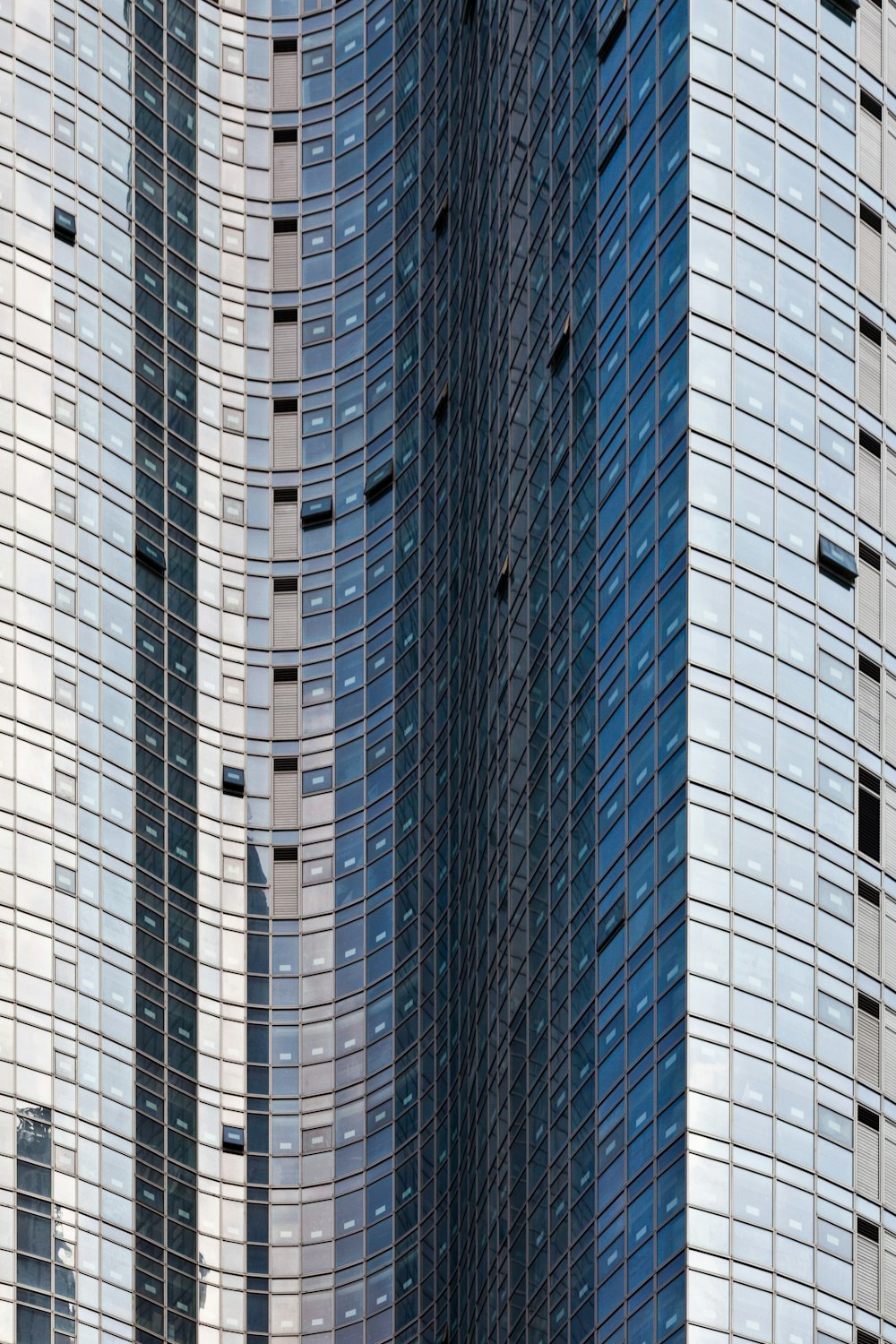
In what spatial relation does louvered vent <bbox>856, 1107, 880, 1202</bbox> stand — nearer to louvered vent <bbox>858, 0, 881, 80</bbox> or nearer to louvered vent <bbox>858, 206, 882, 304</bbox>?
louvered vent <bbox>858, 206, 882, 304</bbox>

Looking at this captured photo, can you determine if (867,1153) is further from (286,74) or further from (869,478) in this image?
(286,74)

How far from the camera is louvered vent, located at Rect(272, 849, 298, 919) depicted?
476 feet

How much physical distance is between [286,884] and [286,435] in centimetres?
2386

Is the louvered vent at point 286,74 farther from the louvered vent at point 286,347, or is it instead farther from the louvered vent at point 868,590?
the louvered vent at point 868,590

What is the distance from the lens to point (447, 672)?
141 meters

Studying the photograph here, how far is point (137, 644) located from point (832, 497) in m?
46.2

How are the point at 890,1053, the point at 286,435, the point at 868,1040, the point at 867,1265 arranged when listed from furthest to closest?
the point at 286,435 → the point at 890,1053 → the point at 868,1040 → the point at 867,1265

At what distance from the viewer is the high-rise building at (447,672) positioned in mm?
96188

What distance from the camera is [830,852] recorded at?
98.2m

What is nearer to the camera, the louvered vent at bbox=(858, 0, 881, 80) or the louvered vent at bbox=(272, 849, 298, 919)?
the louvered vent at bbox=(858, 0, 881, 80)

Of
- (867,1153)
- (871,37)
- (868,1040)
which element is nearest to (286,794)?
(871,37)

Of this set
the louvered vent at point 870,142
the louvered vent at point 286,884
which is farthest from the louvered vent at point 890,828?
the louvered vent at point 286,884

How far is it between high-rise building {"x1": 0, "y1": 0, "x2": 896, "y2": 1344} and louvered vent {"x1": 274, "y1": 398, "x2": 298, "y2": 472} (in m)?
0.36

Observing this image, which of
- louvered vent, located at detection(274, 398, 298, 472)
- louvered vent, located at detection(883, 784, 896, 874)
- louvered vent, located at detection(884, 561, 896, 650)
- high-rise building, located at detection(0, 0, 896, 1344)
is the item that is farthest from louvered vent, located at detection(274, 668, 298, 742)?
louvered vent, located at detection(883, 784, 896, 874)
